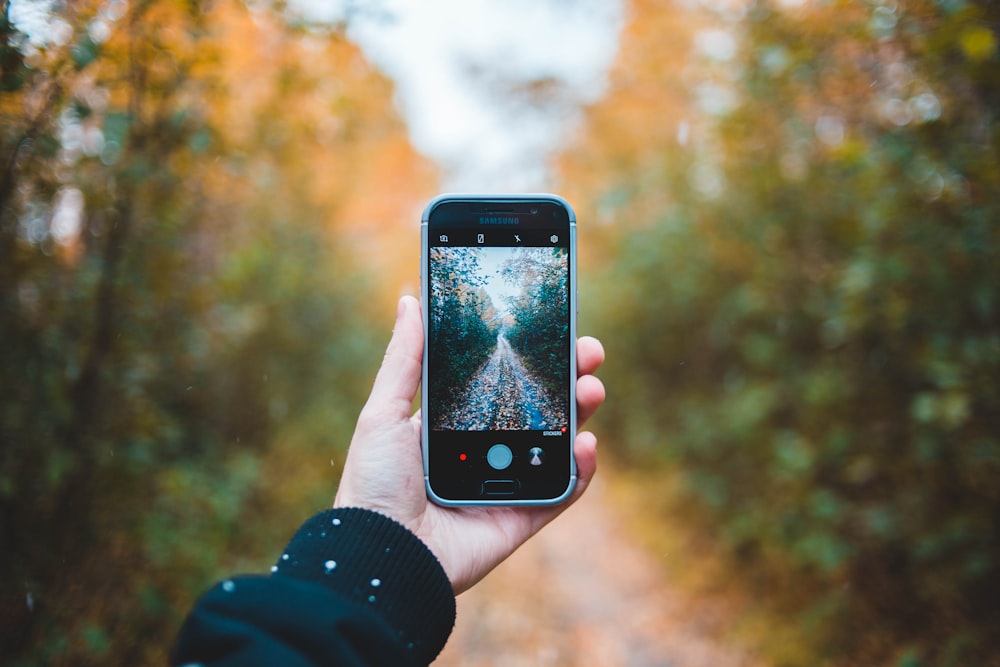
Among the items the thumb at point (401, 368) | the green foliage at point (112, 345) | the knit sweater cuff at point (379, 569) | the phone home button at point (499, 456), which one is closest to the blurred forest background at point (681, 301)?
the green foliage at point (112, 345)

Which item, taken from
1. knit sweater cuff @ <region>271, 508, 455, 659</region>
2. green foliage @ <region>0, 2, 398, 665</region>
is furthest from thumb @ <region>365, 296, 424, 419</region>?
green foliage @ <region>0, 2, 398, 665</region>

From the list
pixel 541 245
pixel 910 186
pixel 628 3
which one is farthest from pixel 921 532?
pixel 628 3

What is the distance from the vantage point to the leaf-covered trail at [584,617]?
5.52 metres

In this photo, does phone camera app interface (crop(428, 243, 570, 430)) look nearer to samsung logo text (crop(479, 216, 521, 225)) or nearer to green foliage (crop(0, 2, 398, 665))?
samsung logo text (crop(479, 216, 521, 225))

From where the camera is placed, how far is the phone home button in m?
2.14

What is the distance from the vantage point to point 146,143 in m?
3.61

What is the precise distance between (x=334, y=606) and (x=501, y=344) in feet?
3.45

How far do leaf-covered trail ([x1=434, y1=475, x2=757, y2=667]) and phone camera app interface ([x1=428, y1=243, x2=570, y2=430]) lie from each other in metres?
4.09

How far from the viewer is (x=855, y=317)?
13.9ft

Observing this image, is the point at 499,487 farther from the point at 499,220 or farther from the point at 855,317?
the point at 855,317

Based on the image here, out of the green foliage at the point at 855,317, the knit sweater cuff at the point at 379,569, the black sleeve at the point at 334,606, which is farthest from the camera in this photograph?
the green foliage at the point at 855,317

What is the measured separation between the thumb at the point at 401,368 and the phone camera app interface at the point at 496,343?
0.08 m

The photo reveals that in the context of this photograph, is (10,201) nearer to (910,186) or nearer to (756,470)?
(910,186)

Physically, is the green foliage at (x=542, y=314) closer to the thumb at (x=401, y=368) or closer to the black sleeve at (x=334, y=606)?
the thumb at (x=401, y=368)
